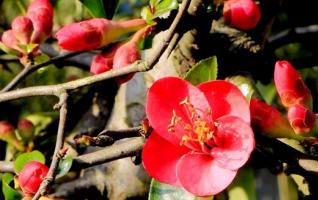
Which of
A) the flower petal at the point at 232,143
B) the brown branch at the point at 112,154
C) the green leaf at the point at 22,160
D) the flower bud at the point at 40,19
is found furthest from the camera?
the flower bud at the point at 40,19

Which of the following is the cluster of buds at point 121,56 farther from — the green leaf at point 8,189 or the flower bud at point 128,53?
the green leaf at point 8,189

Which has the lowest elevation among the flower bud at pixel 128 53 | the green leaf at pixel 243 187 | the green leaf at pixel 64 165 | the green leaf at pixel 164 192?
the green leaf at pixel 243 187

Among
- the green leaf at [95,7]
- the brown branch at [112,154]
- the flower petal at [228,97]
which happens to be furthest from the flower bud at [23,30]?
the flower petal at [228,97]

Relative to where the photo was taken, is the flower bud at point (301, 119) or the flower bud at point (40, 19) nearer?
the flower bud at point (301, 119)

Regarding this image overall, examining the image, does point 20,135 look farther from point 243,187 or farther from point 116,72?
point 116,72

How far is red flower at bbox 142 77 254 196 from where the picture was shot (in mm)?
865

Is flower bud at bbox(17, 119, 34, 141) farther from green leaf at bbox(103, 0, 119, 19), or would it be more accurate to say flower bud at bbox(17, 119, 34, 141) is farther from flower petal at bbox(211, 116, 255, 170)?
flower petal at bbox(211, 116, 255, 170)

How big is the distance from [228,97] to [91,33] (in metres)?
0.28

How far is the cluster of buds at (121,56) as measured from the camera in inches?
41.1

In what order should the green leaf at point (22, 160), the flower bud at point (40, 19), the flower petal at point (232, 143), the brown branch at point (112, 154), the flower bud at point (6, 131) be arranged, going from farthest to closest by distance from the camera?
the flower bud at point (6, 131) < the flower bud at point (40, 19) < the green leaf at point (22, 160) < the brown branch at point (112, 154) < the flower petal at point (232, 143)

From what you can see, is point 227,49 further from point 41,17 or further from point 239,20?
point 41,17

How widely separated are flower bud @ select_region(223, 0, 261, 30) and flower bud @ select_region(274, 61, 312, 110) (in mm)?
189

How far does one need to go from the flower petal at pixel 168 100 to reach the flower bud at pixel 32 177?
20cm

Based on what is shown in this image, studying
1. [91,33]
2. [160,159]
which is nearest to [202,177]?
[160,159]
